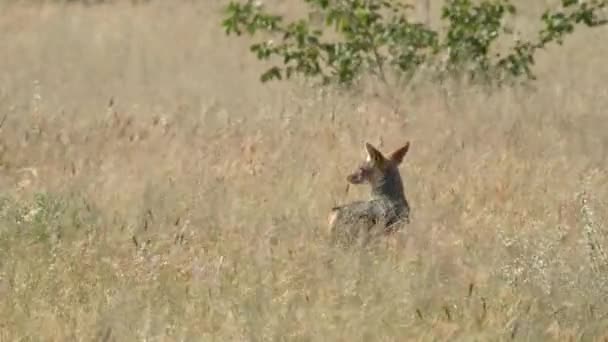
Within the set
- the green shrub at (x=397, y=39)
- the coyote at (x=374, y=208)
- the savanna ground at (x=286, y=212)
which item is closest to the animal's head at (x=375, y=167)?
the coyote at (x=374, y=208)

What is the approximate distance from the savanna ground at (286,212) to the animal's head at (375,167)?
0.29 metres

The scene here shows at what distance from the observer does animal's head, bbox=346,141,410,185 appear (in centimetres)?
642

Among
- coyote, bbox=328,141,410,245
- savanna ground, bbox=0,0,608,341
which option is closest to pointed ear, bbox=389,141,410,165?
coyote, bbox=328,141,410,245

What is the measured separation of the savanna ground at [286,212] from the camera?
15.5ft

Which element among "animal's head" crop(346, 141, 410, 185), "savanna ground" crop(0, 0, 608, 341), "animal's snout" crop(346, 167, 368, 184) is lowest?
"savanna ground" crop(0, 0, 608, 341)

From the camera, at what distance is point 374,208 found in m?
6.00

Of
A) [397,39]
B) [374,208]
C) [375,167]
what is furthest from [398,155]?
[397,39]

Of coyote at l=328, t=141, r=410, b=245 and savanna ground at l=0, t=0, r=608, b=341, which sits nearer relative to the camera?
savanna ground at l=0, t=0, r=608, b=341

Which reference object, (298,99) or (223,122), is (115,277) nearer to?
(223,122)

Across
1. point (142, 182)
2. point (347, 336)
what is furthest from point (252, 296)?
point (142, 182)

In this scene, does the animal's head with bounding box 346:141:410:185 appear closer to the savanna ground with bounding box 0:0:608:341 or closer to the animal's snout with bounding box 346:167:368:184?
the animal's snout with bounding box 346:167:368:184

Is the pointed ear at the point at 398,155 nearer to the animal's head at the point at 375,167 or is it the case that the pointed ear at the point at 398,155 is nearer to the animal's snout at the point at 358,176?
the animal's head at the point at 375,167

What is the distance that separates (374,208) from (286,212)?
0.60m

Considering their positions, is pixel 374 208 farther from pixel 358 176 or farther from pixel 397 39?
pixel 397 39
